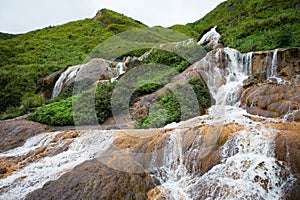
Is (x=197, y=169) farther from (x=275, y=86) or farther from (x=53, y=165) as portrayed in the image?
(x=275, y=86)

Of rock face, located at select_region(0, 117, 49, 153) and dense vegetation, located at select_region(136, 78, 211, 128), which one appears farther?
dense vegetation, located at select_region(136, 78, 211, 128)

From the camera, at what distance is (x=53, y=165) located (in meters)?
6.04

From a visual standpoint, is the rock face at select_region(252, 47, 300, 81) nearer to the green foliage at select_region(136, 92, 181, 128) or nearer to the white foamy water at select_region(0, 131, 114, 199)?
the green foliage at select_region(136, 92, 181, 128)

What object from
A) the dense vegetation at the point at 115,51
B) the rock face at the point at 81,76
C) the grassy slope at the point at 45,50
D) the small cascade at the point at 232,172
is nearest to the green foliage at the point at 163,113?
the dense vegetation at the point at 115,51

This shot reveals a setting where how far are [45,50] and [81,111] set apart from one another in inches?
776

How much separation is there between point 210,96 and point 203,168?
6.10m

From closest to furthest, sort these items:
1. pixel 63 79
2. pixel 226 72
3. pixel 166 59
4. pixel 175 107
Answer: pixel 175 107 < pixel 226 72 < pixel 166 59 < pixel 63 79

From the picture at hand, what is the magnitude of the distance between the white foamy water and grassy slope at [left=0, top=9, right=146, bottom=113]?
11.5 meters

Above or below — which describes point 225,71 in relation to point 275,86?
above

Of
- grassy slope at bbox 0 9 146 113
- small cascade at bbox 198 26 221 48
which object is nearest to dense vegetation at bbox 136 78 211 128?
small cascade at bbox 198 26 221 48

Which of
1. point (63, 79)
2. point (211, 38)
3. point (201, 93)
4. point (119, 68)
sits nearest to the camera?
point (201, 93)

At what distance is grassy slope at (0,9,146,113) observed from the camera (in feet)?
57.5

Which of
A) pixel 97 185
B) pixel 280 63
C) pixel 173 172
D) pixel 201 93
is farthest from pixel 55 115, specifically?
pixel 280 63

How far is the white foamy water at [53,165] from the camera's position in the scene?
5.08m
